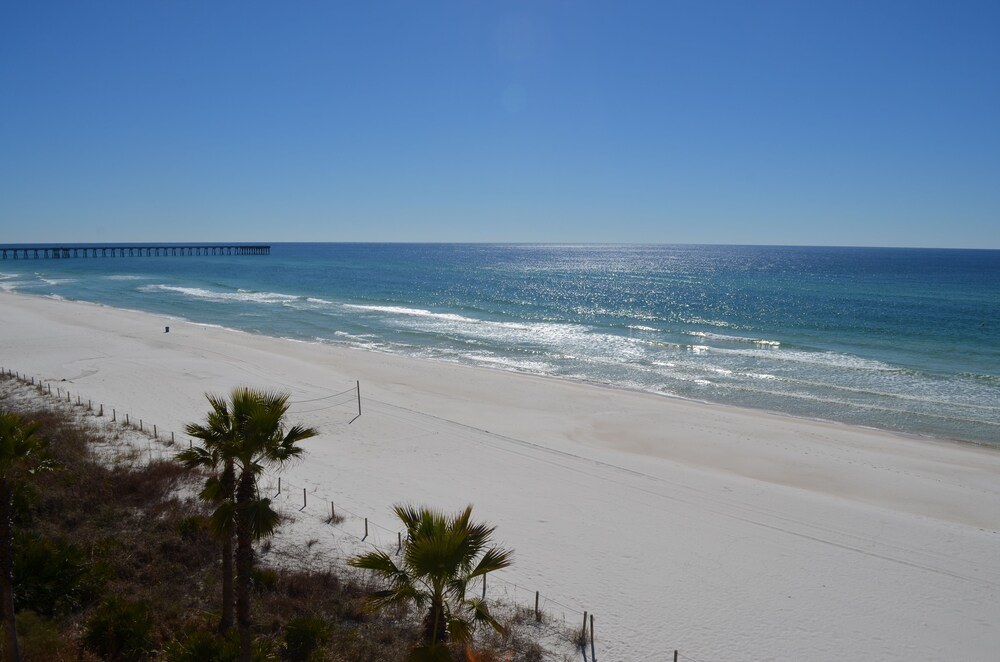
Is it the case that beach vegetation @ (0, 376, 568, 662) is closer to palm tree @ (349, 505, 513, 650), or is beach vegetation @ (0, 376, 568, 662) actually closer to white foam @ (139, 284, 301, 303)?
palm tree @ (349, 505, 513, 650)

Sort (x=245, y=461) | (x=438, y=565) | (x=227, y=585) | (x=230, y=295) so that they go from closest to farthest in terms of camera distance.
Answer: (x=438, y=565) < (x=245, y=461) < (x=227, y=585) < (x=230, y=295)

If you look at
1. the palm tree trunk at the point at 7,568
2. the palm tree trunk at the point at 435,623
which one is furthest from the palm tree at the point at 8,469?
the palm tree trunk at the point at 435,623

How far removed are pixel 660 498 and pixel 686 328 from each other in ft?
118

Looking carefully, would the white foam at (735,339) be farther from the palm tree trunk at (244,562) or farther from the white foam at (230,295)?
the white foam at (230,295)

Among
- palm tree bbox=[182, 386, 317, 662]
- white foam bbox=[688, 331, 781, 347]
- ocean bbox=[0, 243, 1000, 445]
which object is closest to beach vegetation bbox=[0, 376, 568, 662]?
palm tree bbox=[182, 386, 317, 662]

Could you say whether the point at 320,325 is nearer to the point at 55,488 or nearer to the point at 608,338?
the point at 608,338

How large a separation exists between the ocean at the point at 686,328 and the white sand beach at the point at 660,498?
16.5ft

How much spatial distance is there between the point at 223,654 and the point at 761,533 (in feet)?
42.1

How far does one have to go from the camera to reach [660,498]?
60.3 feet

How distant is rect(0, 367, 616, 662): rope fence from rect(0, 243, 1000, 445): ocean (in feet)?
66.4

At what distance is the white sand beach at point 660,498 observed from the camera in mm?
12203

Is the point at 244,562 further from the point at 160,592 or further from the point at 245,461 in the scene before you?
the point at 160,592

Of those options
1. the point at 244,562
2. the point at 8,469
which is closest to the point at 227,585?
the point at 244,562

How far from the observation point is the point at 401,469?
19.7 metres
